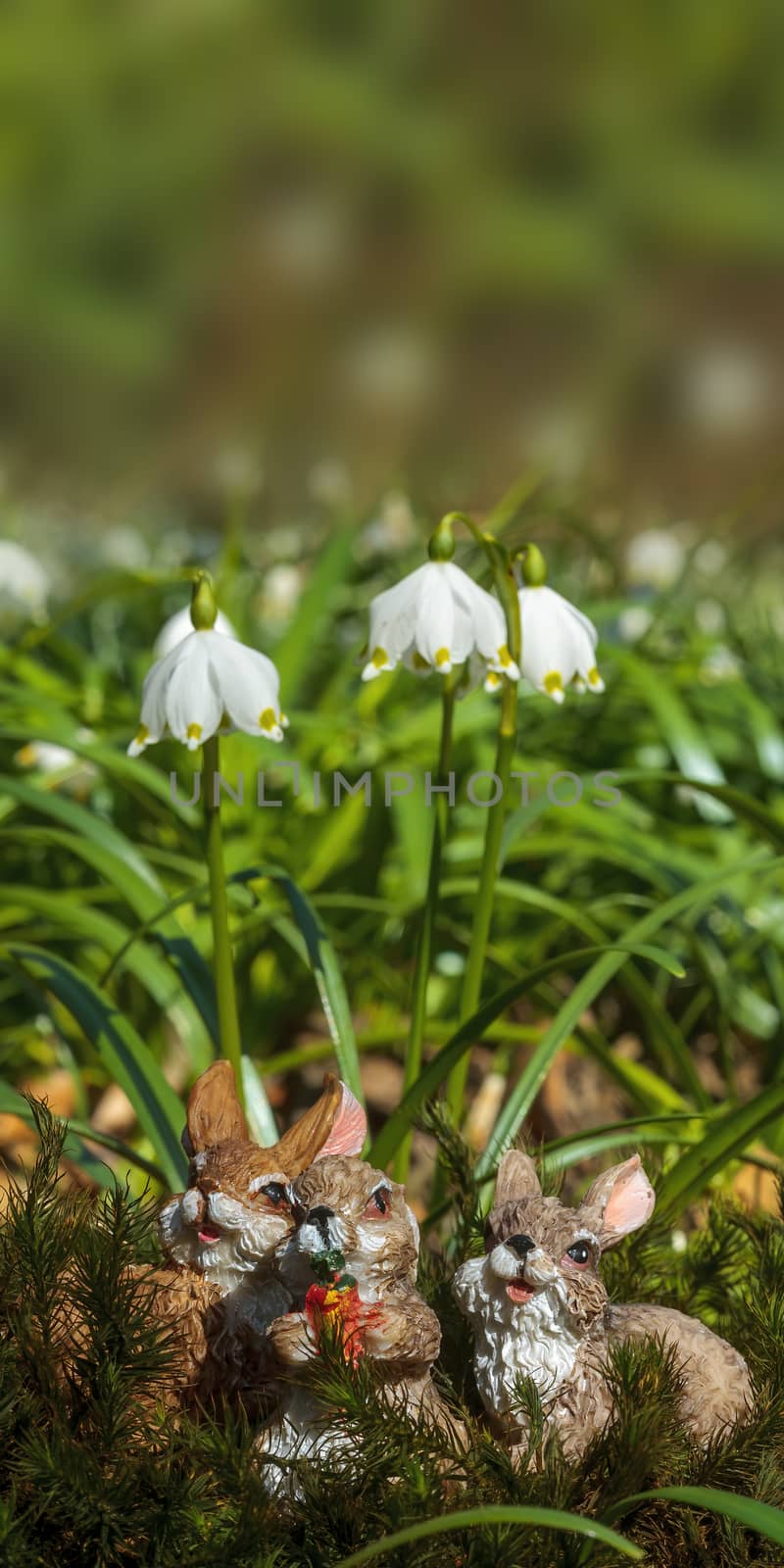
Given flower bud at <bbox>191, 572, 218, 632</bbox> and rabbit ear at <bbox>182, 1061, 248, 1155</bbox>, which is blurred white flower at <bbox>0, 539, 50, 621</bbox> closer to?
flower bud at <bbox>191, 572, 218, 632</bbox>

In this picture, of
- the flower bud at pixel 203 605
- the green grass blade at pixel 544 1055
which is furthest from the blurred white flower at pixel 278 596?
the flower bud at pixel 203 605

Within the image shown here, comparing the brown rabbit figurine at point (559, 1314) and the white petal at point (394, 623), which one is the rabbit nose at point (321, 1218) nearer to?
the brown rabbit figurine at point (559, 1314)

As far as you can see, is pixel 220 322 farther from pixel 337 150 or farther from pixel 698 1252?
pixel 698 1252

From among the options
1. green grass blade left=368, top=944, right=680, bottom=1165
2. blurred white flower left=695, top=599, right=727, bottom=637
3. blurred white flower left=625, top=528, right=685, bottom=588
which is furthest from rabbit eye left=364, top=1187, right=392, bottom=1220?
blurred white flower left=695, top=599, right=727, bottom=637

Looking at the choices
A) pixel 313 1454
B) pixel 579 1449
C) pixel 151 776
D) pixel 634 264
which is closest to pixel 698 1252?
pixel 579 1449

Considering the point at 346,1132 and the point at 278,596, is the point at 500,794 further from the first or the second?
the point at 278,596

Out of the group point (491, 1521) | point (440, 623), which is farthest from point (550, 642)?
point (491, 1521)
